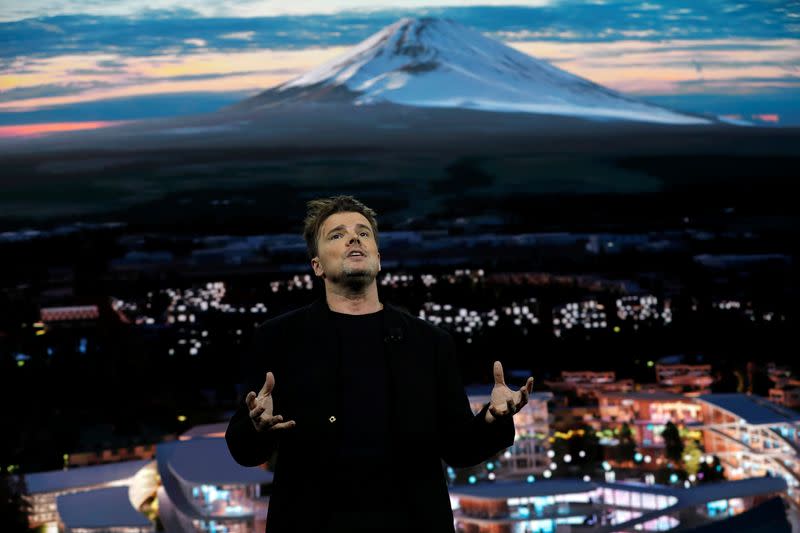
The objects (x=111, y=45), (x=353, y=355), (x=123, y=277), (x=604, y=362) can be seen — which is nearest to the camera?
(x=353, y=355)

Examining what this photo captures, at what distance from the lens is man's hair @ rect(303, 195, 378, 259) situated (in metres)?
1.99

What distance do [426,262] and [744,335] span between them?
4.47 m

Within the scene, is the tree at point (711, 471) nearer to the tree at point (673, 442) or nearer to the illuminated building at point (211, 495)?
the tree at point (673, 442)

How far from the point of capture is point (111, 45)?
41.9ft

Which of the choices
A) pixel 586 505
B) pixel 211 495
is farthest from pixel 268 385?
pixel 586 505

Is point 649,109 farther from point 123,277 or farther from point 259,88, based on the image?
point 123,277

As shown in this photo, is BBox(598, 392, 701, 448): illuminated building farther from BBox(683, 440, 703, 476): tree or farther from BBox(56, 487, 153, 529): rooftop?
BBox(56, 487, 153, 529): rooftop

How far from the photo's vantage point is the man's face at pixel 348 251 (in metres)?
1.93

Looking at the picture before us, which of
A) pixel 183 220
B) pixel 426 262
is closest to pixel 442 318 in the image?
pixel 426 262

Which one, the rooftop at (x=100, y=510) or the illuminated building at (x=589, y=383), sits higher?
the rooftop at (x=100, y=510)

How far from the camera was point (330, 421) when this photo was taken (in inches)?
74.6

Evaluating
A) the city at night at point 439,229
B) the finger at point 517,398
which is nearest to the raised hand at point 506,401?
the finger at point 517,398

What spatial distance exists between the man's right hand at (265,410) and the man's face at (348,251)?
0.22 m

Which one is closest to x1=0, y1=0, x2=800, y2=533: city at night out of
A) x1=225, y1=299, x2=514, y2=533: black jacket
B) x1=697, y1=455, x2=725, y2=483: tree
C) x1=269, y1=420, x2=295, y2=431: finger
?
x1=697, y1=455, x2=725, y2=483: tree
